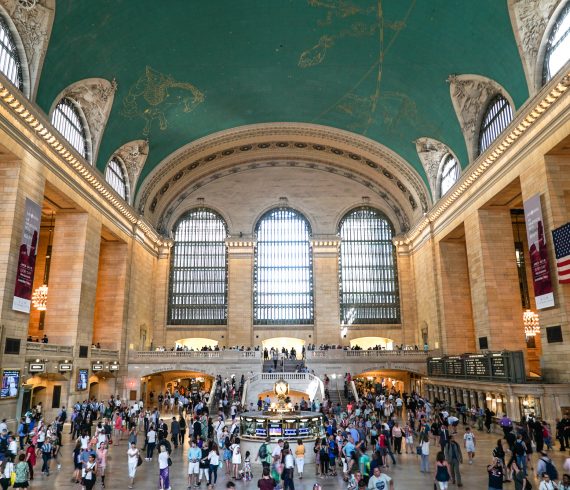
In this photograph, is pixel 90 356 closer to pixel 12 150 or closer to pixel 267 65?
pixel 12 150

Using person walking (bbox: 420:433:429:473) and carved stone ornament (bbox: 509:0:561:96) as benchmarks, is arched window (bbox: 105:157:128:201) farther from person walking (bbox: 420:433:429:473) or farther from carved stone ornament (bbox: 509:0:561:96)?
person walking (bbox: 420:433:429:473)

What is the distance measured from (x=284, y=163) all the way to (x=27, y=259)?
2267cm

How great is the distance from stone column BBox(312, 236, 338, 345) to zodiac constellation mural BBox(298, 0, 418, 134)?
9319 millimetres

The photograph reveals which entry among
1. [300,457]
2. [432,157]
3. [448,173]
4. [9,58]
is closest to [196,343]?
[432,157]

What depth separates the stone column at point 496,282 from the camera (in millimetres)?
22422

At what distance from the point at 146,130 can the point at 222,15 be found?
9.01 metres

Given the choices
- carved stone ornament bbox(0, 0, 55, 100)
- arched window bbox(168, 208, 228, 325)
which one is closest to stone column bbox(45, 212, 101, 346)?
carved stone ornament bbox(0, 0, 55, 100)

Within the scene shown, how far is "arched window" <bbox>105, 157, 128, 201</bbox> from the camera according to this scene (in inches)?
1090

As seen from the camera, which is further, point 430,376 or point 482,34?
point 430,376

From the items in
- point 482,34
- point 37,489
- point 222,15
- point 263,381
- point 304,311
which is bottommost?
point 37,489

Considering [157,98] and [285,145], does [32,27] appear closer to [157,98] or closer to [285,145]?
[157,98]

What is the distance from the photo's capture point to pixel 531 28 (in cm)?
1783

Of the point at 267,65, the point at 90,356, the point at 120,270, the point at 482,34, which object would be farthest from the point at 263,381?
the point at 482,34

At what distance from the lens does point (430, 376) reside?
27688 mm
